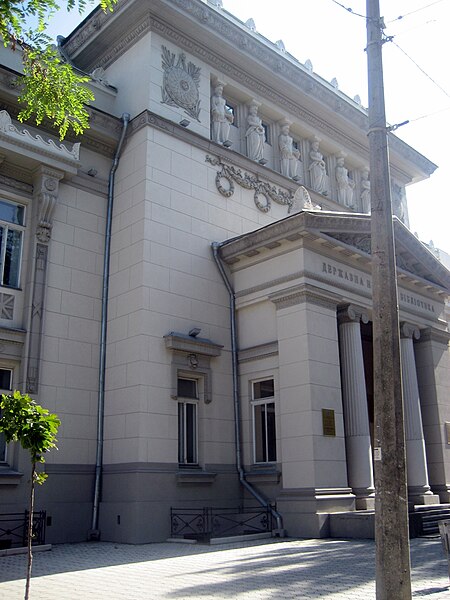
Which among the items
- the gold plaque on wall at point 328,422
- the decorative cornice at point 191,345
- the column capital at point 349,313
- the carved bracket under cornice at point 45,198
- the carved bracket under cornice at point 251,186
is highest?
the carved bracket under cornice at point 251,186

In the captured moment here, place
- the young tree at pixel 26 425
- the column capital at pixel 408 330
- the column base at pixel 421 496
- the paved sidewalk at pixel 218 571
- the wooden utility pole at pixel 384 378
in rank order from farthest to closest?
the column capital at pixel 408 330 → the column base at pixel 421 496 → the paved sidewalk at pixel 218 571 → the young tree at pixel 26 425 → the wooden utility pole at pixel 384 378

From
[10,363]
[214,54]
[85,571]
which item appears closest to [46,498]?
[10,363]

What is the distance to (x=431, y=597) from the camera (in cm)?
903

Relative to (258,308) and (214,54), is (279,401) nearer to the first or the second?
(258,308)

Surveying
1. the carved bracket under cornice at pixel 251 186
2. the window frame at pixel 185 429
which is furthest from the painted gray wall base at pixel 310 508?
the carved bracket under cornice at pixel 251 186

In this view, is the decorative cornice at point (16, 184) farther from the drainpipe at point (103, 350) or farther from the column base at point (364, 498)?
the column base at point (364, 498)

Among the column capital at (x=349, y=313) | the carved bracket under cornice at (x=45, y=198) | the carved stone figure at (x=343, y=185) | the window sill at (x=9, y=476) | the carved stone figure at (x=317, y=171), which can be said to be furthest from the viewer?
the carved stone figure at (x=343, y=185)

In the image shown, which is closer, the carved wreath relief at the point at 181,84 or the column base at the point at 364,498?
the column base at the point at 364,498

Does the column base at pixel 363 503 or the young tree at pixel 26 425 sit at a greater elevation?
the young tree at pixel 26 425

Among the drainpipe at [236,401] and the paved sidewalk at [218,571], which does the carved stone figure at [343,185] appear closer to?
the drainpipe at [236,401]

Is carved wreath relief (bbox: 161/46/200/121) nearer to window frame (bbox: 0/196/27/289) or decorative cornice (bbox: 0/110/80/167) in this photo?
decorative cornice (bbox: 0/110/80/167)

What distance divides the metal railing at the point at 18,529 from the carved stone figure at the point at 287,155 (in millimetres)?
14628

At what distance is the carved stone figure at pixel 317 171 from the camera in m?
25.4

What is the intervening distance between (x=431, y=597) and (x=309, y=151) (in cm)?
1971
